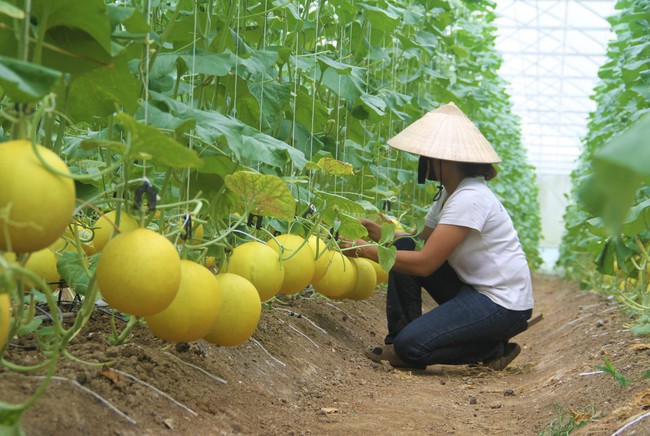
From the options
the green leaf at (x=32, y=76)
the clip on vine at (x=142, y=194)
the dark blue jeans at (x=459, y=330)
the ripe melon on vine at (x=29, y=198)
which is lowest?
the dark blue jeans at (x=459, y=330)

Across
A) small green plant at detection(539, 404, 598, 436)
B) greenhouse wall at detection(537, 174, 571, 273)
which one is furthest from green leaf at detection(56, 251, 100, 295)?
greenhouse wall at detection(537, 174, 571, 273)

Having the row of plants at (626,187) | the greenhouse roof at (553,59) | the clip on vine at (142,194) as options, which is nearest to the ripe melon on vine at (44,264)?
the clip on vine at (142,194)

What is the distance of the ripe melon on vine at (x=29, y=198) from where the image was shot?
4.19ft

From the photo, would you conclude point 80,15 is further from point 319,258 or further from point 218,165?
point 319,258

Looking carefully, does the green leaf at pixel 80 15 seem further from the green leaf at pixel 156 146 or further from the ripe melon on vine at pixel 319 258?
the ripe melon on vine at pixel 319 258

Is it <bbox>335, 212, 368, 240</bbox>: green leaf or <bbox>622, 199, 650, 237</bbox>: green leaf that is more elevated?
<bbox>622, 199, 650, 237</bbox>: green leaf

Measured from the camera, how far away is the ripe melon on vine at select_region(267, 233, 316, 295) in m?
2.52

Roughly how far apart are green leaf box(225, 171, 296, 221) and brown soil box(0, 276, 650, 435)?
1.60ft

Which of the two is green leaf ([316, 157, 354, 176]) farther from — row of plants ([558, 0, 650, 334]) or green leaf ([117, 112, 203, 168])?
green leaf ([117, 112, 203, 168])

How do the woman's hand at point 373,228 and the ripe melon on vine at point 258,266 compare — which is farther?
the woman's hand at point 373,228

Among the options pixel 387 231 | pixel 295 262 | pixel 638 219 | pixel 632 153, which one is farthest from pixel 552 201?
pixel 632 153

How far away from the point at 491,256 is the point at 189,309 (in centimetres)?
212

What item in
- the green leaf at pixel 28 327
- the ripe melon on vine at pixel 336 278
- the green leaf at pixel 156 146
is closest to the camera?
the green leaf at pixel 156 146

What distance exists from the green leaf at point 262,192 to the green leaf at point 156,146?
0.48m
